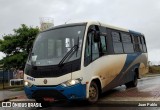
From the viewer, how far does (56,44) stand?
12977mm

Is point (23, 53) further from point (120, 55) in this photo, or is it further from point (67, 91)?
point (67, 91)

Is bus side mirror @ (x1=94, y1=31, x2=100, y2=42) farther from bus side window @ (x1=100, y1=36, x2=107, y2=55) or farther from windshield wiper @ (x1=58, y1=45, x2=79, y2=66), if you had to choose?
windshield wiper @ (x1=58, y1=45, x2=79, y2=66)

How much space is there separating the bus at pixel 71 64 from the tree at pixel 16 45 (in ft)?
54.7

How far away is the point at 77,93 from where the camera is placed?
12016 millimetres

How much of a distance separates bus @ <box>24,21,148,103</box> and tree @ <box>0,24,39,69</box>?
16679 mm

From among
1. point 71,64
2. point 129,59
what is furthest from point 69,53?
point 129,59

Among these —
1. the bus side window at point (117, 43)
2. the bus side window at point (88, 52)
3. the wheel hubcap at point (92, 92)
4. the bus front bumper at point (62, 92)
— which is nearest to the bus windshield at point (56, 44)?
the bus side window at point (88, 52)

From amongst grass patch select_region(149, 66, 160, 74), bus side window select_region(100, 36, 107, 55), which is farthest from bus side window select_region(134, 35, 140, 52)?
grass patch select_region(149, 66, 160, 74)

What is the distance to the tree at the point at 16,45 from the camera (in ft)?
102

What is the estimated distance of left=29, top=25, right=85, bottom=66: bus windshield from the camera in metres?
12.6

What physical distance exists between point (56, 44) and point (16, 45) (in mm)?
19430

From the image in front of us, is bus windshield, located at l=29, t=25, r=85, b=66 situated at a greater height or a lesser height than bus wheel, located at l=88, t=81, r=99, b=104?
greater

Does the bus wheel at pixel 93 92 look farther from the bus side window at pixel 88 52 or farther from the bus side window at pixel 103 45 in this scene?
the bus side window at pixel 103 45

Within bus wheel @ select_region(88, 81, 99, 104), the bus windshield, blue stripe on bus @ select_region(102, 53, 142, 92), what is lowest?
bus wheel @ select_region(88, 81, 99, 104)
